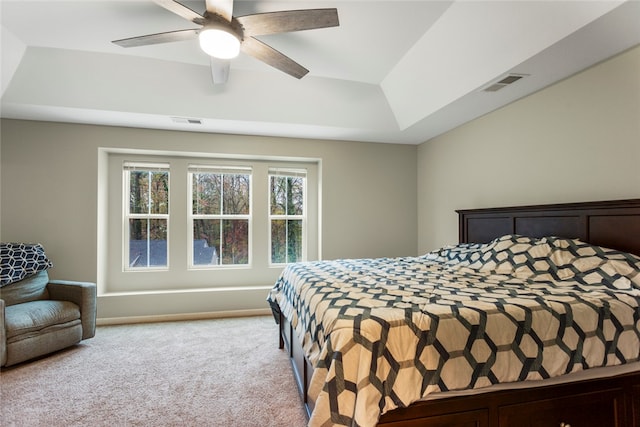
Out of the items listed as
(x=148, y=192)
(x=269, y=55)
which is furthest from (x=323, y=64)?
(x=148, y=192)

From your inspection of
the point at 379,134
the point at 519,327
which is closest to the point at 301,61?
the point at 379,134

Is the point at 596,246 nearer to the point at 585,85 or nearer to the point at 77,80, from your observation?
the point at 585,85

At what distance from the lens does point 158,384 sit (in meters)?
2.27

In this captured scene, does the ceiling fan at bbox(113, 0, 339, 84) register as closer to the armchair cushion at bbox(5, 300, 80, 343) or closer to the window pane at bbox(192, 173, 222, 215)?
the window pane at bbox(192, 173, 222, 215)

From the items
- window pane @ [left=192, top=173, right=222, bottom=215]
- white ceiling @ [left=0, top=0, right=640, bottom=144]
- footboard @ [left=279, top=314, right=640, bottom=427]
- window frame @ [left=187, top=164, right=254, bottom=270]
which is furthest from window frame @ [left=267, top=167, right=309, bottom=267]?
footboard @ [left=279, top=314, right=640, bottom=427]

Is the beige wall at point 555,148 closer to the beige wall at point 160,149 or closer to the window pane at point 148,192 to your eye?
the beige wall at point 160,149

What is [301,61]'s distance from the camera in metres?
2.88

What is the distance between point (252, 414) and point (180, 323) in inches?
83.9

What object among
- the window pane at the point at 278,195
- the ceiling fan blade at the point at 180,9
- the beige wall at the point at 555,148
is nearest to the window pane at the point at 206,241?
the window pane at the point at 278,195

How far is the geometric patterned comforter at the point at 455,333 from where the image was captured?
47.4 inches

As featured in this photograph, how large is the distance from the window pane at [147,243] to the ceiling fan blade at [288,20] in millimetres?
3031

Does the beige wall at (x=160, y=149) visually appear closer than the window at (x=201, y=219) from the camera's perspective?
Yes

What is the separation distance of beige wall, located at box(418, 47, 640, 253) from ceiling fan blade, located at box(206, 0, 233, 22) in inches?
100

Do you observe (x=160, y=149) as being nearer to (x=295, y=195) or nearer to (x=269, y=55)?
(x=295, y=195)
